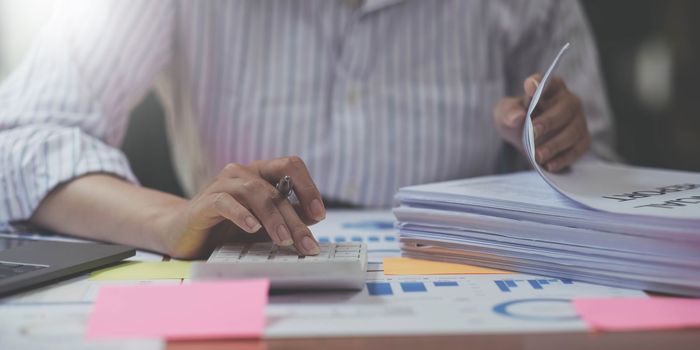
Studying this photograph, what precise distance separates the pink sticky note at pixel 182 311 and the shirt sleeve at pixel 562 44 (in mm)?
791

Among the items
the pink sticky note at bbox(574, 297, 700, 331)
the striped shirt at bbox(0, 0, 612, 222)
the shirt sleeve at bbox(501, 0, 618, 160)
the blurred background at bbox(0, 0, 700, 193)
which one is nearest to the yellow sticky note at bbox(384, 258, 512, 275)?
the pink sticky note at bbox(574, 297, 700, 331)

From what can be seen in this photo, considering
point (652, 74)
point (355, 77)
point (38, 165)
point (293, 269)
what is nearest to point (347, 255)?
point (293, 269)

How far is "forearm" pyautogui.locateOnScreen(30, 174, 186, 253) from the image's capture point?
0.69 meters

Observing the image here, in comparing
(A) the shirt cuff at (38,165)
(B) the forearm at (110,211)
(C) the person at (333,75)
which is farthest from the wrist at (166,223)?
(C) the person at (333,75)

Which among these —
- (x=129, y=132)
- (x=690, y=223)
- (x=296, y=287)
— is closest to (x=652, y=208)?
(x=690, y=223)

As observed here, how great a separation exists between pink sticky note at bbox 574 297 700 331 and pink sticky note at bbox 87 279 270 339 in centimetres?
22

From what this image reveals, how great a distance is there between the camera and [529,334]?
432mm

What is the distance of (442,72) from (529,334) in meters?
0.73

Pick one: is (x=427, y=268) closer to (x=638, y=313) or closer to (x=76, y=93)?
(x=638, y=313)

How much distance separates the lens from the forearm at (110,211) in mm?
688

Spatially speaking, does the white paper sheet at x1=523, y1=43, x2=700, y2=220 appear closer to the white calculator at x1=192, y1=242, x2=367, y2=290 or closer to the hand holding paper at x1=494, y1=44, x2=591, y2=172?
the hand holding paper at x1=494, y1=44, x2=591, y2=172

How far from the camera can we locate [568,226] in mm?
556

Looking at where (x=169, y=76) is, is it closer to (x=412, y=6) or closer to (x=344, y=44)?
(x=344, y=44)

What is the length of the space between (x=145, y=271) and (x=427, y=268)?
0.24 meters
